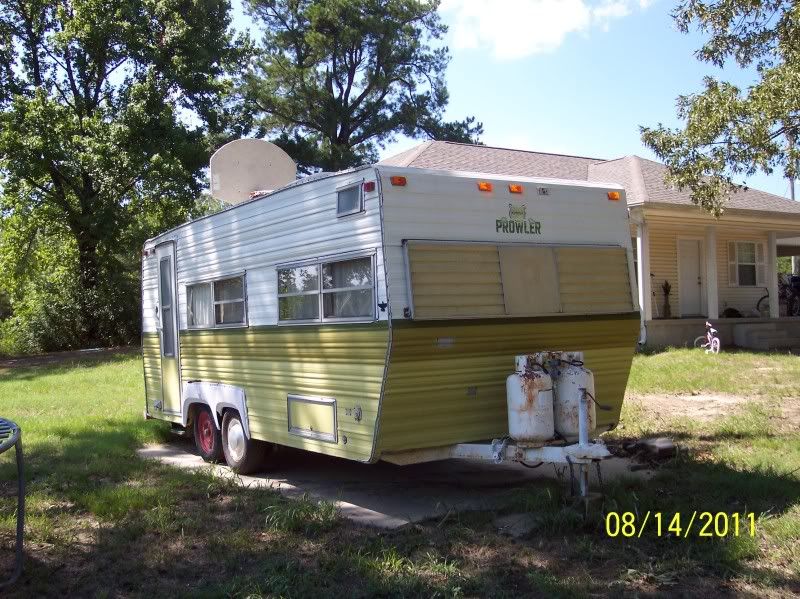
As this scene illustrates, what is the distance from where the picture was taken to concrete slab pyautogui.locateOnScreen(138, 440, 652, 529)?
6551 mm

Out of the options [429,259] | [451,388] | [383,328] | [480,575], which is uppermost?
[429,259]

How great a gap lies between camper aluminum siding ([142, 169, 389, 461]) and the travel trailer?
2 cm

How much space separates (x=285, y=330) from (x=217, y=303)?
64.7 inches

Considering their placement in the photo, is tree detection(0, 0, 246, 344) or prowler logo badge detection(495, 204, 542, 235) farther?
tree detection(0, 0, 246, 344)

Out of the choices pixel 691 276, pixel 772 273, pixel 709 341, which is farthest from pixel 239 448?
pixel 772 273

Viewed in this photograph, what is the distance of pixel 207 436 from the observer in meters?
9.01

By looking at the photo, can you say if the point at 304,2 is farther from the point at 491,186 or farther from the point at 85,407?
the point at 491,186

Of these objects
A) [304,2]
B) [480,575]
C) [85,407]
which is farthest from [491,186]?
[304,2]

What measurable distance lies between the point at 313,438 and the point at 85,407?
8.00 meters

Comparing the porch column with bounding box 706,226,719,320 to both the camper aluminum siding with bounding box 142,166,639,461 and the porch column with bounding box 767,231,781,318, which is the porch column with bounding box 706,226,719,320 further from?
the camper aluminum siding with bounding box 142,166,639,461

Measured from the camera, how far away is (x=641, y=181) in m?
18.6

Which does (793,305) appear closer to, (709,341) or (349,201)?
(709,341)
